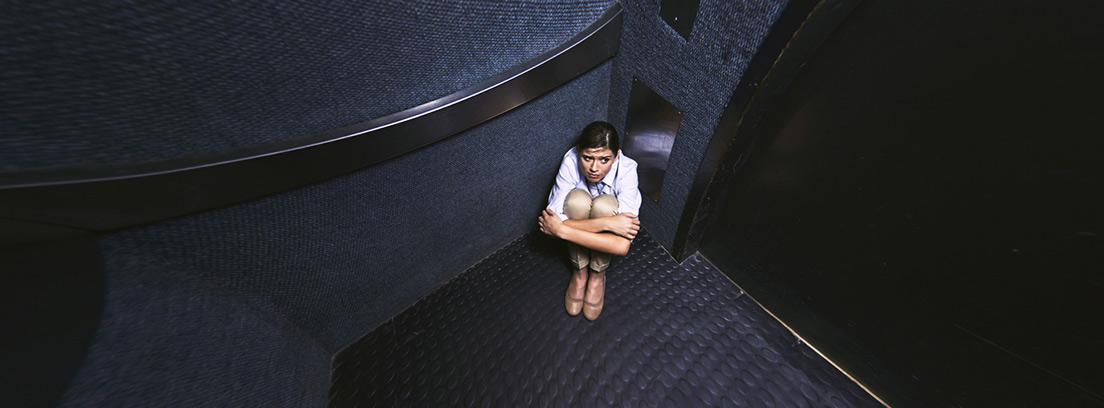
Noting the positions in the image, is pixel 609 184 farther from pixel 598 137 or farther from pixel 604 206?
pixel 598 137

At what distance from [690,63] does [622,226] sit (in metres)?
0.39

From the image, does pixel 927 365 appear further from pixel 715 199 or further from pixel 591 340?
pixel 591 340

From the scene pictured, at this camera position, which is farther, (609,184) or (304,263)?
(609,184)

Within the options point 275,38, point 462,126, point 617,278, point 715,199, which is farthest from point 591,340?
point 275,38

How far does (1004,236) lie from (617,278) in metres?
0.78

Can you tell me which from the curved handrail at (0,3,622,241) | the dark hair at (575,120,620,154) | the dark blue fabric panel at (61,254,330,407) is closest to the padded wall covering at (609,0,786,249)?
the curved handrail at (0,3,622,241)

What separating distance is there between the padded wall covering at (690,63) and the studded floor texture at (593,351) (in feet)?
0.91

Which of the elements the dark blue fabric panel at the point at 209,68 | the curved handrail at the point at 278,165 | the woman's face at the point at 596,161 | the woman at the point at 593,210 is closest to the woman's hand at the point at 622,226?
the woman at the point at 593,210

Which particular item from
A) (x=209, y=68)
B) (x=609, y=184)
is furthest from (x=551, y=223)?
(x=209, y=68)

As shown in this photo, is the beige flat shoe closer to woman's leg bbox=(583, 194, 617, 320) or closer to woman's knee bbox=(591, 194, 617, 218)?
woman's leg bbox=(583, 194, 617, 320)

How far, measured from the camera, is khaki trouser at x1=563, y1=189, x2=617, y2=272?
0.91 meters

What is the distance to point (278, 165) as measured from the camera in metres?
0.59

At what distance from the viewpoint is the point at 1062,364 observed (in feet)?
1.72

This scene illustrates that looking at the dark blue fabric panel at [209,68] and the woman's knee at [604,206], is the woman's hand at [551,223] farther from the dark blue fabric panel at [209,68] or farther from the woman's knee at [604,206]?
the dark blue fabric panel at [209,68]
